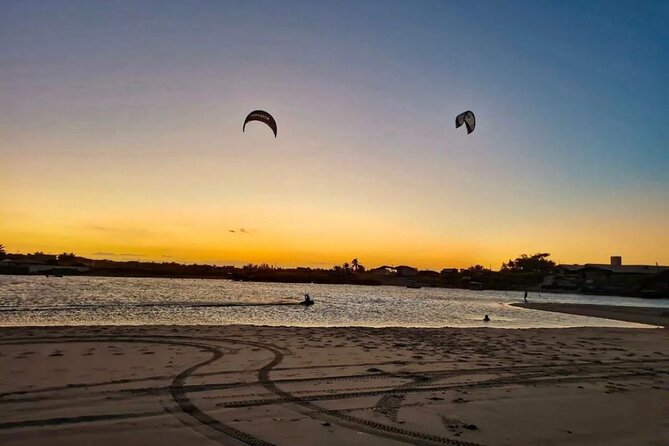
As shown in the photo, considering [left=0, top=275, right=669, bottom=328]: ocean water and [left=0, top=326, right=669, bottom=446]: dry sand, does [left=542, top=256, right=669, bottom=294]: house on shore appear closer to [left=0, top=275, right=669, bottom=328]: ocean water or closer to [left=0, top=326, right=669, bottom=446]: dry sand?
[left=0, top=275, right=669, bottom=328]: ocean water

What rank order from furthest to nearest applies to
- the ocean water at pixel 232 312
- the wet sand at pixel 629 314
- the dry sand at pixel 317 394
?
the wet sand at pixel 629 314
the ocean water at pixel 232 312
the dry sand at pixel 317 394

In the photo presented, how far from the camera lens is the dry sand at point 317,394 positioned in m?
5.91

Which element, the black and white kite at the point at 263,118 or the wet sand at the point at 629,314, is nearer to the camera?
the black and white kite at the point at 263,118

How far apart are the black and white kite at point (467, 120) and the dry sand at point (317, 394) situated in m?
11.5

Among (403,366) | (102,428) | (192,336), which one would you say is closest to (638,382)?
(403,366)

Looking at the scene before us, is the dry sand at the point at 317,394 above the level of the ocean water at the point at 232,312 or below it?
above

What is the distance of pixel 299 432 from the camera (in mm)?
5949

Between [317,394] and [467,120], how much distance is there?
18.9 m

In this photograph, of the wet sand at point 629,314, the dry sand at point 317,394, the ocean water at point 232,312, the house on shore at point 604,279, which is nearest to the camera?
A: the dry sand at point 317,394

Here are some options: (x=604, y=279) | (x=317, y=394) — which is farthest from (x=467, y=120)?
(x=604, y=279)

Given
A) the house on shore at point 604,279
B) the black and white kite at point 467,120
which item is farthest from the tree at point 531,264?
the black and white kite at point 467,120

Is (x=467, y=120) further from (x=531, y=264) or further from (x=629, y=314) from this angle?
(x=531, y=264)

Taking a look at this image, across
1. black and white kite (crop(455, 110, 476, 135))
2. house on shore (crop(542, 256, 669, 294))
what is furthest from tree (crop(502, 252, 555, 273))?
black and white kite (crop(455, 110, 476, 135))

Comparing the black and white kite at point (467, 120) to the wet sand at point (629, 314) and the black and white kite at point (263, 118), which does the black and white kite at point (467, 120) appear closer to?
the black and white kite at point (263, 118)
